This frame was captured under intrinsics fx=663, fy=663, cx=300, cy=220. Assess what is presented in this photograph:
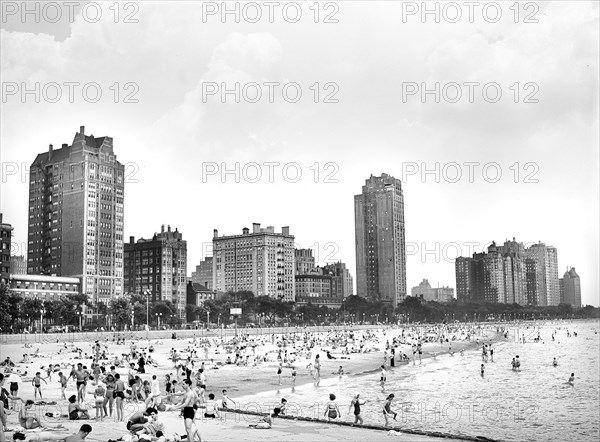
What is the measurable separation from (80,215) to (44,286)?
27.1 m

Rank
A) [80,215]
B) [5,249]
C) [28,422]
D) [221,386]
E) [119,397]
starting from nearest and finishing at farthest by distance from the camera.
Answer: [28,422] < [119,397] < [221,386] < [5,249] < [80,215]

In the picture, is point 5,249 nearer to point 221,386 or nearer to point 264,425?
point 221,386

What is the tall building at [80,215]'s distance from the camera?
16412 centimetres

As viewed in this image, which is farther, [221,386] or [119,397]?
[221,386]

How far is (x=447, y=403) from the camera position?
3894cm

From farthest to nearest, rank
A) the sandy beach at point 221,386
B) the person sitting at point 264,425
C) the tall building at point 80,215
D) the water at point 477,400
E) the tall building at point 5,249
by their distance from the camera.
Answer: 1. the tall building at point 80,215
2. the tall building at point 5,249
3. the water at point 477,400
4. the person sitting at point 264,425
5. the sandy beach at point 221,386

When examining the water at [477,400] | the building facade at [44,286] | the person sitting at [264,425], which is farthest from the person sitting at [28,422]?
the building facade at [44,286]

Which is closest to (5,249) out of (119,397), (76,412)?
(76,412)

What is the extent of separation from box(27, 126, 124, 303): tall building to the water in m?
118

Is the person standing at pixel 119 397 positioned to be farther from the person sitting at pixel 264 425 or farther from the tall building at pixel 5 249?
the tall building at pixel 5 249

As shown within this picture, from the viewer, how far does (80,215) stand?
166 metres

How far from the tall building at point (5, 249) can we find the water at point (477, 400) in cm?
8584

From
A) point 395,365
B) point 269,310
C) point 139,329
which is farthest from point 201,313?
point 395,365

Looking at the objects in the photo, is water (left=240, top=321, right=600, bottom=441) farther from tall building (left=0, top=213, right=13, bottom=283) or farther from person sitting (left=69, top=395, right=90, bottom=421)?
tall building (left=0, top=213, right=13, bottom=283)
